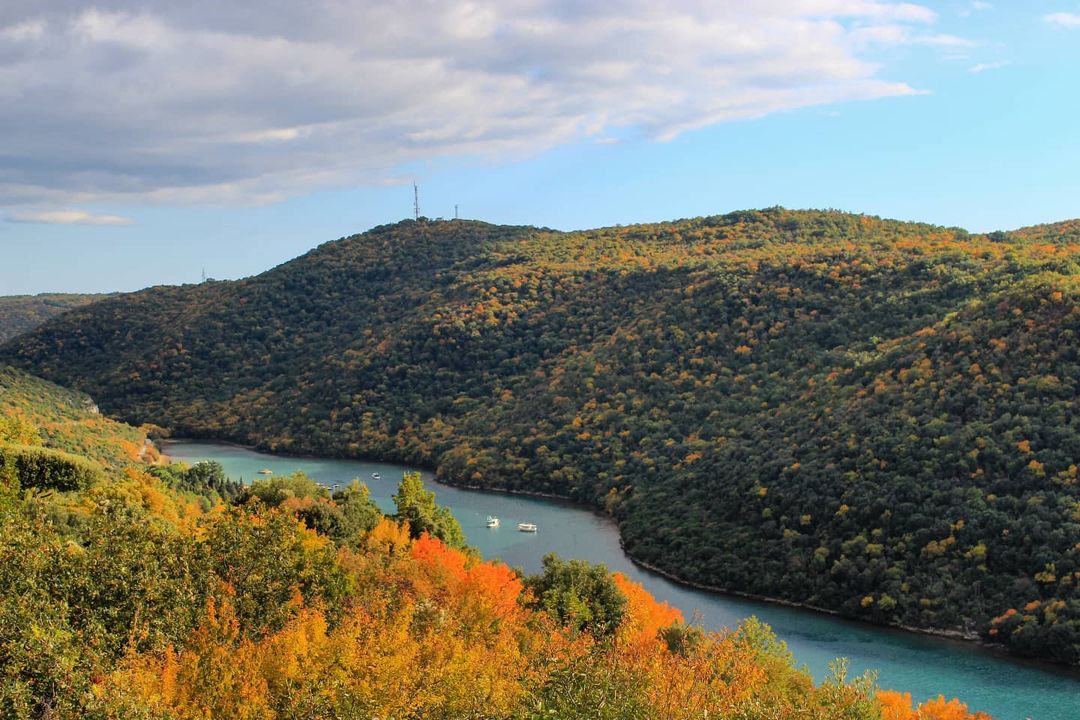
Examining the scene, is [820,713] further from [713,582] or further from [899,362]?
[899,362]

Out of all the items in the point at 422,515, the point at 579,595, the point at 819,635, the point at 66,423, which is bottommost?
the point at 819,635

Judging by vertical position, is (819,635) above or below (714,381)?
below

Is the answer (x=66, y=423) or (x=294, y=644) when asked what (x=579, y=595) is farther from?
(x=66, y=423)

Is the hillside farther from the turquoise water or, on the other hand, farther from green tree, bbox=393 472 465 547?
the turquoise water

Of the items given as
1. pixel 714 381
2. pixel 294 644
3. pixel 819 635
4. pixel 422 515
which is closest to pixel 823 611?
pixel 819 635

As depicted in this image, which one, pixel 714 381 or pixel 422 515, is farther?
pixel 714 381

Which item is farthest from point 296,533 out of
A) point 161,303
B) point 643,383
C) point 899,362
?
point 161,303

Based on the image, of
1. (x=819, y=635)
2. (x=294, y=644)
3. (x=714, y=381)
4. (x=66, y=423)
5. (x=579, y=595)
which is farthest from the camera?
(x=714, y=381)

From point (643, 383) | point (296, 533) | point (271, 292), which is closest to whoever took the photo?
point (296, 533)
